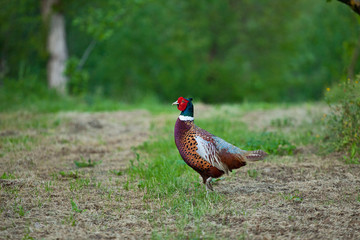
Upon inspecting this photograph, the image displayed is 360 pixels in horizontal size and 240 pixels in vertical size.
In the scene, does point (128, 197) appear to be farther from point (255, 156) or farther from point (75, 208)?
point (255, 156)

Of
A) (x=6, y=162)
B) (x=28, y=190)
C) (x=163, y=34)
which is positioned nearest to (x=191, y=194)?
(x=28, y=190)

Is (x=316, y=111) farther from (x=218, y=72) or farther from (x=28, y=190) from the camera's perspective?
(x=218, y=72)

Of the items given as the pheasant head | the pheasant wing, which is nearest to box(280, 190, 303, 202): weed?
the pheasant wing

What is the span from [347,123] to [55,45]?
10.8 metres

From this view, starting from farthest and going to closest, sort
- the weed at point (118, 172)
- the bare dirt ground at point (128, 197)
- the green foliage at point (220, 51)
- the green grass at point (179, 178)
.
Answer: the green foliage at point (220, 51) → the weed at point (118, 172) → the green grass at point (179, 178) → the bare dirt ground at point (128, 197)

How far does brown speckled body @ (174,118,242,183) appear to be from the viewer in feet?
15.4

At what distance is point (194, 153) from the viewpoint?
15.5 ft

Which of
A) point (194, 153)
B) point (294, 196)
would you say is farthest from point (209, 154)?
point (294, 196)

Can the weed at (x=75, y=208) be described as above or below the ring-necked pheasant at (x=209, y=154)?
below

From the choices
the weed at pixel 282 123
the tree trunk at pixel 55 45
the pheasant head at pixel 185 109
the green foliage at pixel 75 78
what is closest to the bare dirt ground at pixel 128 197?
the pheasant head at pixel 185 109

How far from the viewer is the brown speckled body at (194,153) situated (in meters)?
4.70

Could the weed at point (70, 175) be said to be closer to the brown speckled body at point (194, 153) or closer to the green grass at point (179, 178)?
the green grass at point (179, 178)

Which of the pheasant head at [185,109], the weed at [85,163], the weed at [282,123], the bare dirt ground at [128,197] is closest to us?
the bare dirt ground at [128,197]

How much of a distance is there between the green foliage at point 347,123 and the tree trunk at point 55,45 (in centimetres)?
969
